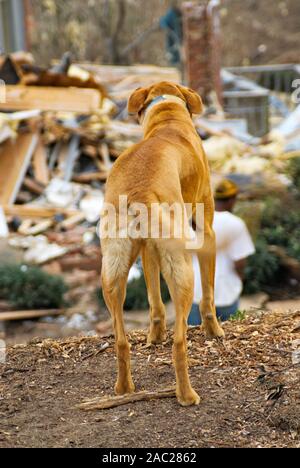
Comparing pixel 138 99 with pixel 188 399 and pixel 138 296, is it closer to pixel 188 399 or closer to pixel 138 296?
pixel 188 399

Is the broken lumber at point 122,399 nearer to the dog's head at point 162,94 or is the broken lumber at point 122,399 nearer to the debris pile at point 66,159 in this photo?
the dog's head at point 162,94

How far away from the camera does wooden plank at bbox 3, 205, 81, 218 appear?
42.2 feet

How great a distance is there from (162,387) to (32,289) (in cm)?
643

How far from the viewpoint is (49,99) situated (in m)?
13.5

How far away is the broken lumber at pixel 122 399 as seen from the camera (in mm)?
4684

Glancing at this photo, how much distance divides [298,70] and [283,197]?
32.1 feet

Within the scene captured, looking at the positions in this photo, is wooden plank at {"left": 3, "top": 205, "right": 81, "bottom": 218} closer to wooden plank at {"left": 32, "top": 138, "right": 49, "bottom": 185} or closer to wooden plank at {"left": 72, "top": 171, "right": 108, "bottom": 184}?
wooden plank at {"left": 32, "top": 138, "right": 49, "bottom": 185}

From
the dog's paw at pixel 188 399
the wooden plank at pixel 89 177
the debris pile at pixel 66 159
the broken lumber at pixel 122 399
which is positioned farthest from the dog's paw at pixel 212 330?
the wooden plank at pixel 89 177

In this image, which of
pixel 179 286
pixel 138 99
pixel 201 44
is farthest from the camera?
pixel 201 44

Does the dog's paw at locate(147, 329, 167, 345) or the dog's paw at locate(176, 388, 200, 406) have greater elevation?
the dog's paw at locate(176, 388, 200, 406)

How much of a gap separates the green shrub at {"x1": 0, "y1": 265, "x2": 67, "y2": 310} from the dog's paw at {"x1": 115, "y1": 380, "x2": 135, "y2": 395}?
641 cm

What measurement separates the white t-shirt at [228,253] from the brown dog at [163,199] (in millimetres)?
1456

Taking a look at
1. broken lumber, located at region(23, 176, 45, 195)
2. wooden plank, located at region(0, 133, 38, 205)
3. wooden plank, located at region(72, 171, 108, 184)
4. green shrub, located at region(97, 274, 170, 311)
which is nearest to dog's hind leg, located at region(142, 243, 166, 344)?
green shrub, located at region(97, 274, 170, 311)

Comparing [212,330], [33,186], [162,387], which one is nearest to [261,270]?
[33,186]
